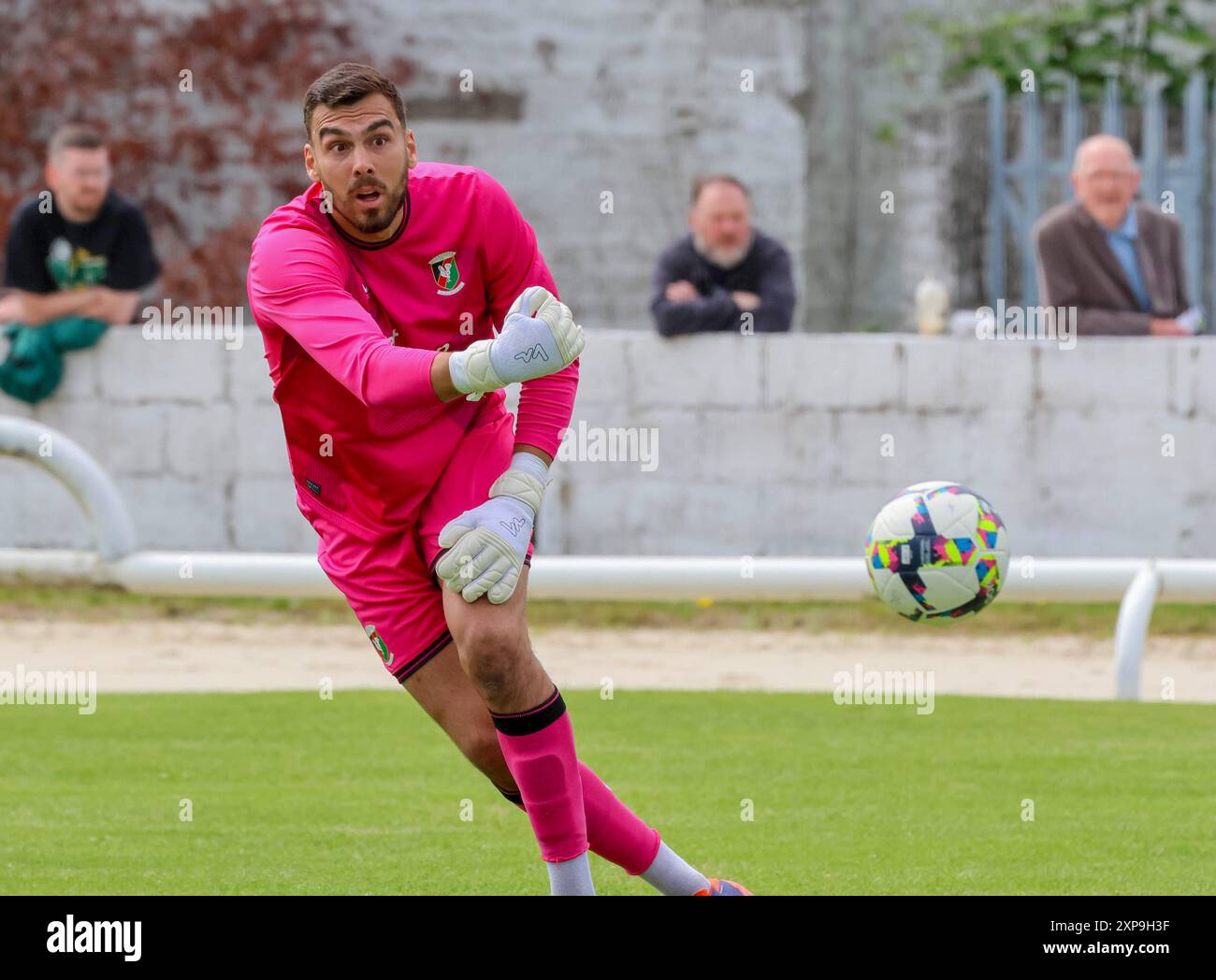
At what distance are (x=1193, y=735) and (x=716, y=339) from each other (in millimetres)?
4378

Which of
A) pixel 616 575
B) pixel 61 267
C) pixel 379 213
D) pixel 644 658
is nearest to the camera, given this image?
pixel 379 213

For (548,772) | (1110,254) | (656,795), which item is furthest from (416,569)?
(1110,254)

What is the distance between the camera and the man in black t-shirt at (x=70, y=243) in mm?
12734

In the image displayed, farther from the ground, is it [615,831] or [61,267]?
[61,267]

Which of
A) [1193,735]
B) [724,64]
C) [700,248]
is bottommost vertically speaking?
[1193,735]

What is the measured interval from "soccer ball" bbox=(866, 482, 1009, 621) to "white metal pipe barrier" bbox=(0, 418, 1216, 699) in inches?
125

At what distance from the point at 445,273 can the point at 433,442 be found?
42 cm

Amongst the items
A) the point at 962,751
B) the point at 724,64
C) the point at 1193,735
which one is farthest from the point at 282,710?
the point at 724,64

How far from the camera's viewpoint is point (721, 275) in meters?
12.7

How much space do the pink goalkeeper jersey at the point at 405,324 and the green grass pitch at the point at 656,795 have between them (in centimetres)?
126

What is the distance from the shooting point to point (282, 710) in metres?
9.57

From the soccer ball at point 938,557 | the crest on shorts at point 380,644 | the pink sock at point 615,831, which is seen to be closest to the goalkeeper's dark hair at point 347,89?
the crest on shorts at point 380,644

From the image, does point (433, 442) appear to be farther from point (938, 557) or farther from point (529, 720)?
point (938, 557)
